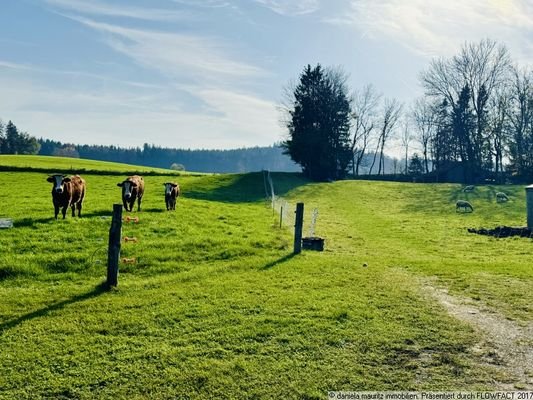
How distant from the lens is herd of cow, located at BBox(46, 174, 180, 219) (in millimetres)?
17328

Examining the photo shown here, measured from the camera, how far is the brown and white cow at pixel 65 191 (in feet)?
56.6

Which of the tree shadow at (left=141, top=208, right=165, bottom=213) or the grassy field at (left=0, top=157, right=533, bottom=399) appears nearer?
the grassy field at (left=0, top=157, right=533, bottom=399)

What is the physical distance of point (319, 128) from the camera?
2223 inches

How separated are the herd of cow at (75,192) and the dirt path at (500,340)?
47.1 feet

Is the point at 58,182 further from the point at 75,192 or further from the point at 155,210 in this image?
the point at 155,210

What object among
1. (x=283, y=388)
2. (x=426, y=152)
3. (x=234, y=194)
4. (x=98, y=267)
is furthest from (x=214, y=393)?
(x=426, y=152)

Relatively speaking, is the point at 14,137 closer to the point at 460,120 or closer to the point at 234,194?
the point at 234,194

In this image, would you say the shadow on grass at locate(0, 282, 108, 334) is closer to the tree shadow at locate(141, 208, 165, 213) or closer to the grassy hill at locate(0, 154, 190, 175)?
the tree shadow at locate(141, 208, 165, 213)

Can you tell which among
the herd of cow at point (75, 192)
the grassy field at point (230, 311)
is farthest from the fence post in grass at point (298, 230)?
the herd of cow at point (75, 192)

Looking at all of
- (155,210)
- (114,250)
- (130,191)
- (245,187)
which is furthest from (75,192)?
(245,187)

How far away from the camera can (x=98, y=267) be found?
1190 cm

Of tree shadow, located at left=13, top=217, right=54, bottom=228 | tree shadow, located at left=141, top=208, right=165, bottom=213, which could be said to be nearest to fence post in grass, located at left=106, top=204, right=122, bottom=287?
tree shadow, located at left=13, top=217, right=54, bottom=228

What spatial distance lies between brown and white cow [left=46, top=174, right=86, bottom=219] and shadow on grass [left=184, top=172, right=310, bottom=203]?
53.7 ft

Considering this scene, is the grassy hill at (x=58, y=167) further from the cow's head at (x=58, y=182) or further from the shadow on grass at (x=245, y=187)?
the cow's head at (x=58, y=182)
